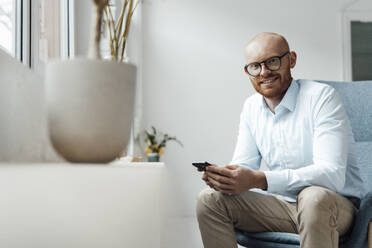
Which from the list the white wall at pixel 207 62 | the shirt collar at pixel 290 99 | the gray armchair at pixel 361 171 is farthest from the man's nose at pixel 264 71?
the white wall at pixel 207 62

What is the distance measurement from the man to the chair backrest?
221 millimetres

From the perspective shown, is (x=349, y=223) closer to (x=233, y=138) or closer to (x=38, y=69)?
(x=38, y=69)

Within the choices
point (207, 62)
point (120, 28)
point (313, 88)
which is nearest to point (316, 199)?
point (313, 88)

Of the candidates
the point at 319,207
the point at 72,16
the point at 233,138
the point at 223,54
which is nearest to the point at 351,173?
the point at 319,207

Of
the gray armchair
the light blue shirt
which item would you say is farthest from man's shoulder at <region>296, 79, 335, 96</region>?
the gray armchair

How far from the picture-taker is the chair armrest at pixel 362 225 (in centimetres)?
127

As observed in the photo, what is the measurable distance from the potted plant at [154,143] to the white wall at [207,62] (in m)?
0.08

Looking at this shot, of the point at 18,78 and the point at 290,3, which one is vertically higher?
the point at 290,3

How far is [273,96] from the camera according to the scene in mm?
1613

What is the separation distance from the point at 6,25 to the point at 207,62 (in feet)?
9.12

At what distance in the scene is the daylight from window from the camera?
1224mm

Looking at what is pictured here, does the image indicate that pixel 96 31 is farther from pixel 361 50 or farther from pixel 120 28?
pixel 361 50

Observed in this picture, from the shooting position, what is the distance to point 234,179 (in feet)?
4.38

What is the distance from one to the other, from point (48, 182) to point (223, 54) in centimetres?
372
